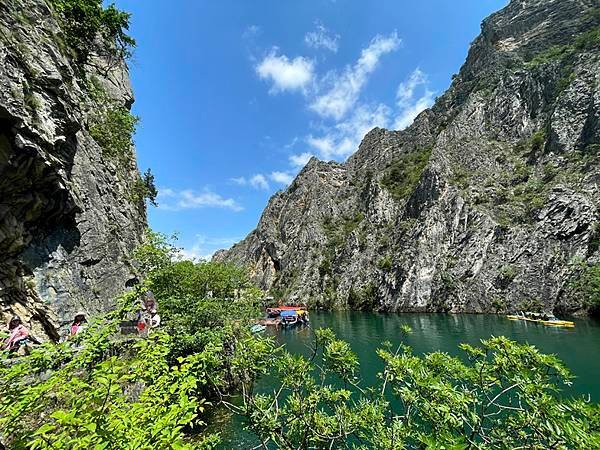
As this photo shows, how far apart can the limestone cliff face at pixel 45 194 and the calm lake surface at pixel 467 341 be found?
1006cm

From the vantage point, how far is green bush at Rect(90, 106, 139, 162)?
80.4ft

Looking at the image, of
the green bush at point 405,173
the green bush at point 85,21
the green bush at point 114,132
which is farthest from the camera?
the green bush at point 405,173

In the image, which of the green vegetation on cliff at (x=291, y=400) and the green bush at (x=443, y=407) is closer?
the green vegetation on cliff at (x=291, y=400)

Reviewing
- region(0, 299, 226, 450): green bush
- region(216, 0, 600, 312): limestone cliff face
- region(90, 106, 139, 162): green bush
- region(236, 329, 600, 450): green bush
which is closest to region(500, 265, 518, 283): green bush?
region(216, 0, 600, 312): limestone cliff face

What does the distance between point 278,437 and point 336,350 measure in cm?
192

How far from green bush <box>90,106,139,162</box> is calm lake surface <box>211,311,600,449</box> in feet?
70.5

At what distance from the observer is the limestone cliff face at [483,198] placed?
56.8 m

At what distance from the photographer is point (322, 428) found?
20.2 feet

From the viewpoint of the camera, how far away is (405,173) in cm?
10425

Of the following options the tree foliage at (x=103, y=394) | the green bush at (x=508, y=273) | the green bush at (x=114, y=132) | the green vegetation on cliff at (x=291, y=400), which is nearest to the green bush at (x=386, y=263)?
the green bush at (x=508, y=273)

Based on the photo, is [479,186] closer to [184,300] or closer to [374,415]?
[184,300]

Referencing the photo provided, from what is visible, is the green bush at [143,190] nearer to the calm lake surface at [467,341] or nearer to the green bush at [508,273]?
the calm lake surface at [467,341]

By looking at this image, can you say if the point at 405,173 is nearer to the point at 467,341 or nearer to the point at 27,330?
the point at 467,341

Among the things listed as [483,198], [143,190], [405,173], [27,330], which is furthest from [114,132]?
[405,173]
